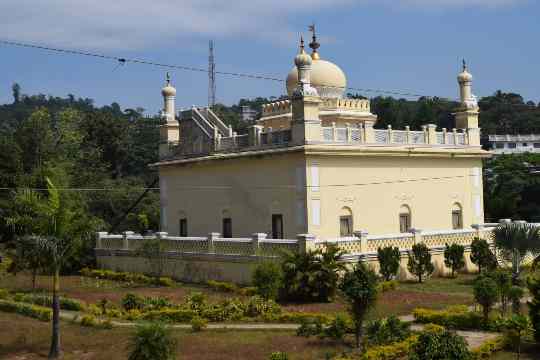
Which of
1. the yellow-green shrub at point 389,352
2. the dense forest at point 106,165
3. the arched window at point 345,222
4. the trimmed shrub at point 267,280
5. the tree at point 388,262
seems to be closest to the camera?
the yellow-green shrub at point 389,352

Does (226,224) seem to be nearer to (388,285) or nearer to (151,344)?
(388,285)

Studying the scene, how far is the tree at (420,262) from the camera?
2270 cm

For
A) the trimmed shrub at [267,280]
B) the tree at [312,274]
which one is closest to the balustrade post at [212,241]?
the tree at [312,274]

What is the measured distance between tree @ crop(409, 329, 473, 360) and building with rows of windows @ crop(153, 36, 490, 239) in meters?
12.9

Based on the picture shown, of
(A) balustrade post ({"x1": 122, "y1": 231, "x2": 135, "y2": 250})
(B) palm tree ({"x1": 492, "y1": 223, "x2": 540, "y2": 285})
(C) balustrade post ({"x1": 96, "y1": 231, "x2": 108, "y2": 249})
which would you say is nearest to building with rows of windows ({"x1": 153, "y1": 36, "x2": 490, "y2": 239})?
(A) balustrade post ({"x1": 122, "y1": 231, "x2": 135, "y2": 250})

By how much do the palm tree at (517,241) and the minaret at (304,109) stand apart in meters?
6.33

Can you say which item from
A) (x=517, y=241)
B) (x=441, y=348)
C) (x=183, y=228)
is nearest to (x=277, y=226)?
(x=183, y=228)

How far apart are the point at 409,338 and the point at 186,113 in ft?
58.8

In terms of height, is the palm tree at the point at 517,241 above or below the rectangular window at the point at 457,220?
below

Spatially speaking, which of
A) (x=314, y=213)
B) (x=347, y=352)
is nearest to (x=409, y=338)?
(x=347, y=352)

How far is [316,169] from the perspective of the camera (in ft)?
77.8

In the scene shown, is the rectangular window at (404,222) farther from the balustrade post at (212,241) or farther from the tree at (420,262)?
the balustrade post at (212,241)

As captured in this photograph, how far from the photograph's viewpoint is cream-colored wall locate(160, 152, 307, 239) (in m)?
24.1

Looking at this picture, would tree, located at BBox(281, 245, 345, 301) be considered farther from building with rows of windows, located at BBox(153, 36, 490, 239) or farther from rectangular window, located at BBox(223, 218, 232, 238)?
rectangular window, located at BBox(223, 218, 232, 238)
